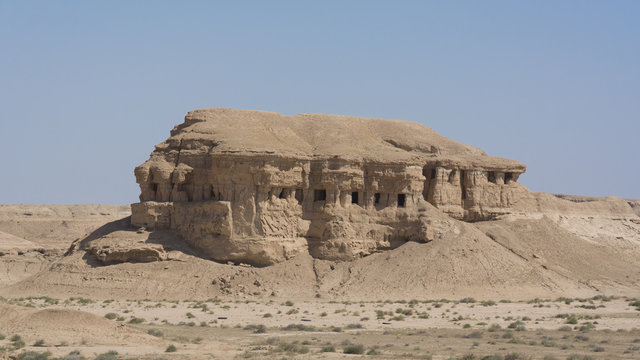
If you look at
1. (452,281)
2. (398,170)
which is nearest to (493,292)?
(452,281)

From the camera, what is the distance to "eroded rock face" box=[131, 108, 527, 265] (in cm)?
5288

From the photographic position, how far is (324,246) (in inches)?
2153

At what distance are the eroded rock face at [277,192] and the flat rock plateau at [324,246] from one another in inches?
3.3

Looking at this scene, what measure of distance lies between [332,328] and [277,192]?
14.9 m

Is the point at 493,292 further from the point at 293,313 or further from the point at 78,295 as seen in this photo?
the point at 78,295

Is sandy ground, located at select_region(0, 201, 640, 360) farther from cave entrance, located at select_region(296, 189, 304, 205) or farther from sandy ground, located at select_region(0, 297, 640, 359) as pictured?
cave entrance, located at select_region(296, 189, 304, 205)

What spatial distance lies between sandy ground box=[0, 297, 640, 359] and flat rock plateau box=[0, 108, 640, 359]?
1.07ft

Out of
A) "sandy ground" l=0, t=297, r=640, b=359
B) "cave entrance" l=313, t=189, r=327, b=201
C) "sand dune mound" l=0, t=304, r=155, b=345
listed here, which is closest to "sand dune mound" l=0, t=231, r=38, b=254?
"sandy ground" l=0, t=297, r=640, b=359

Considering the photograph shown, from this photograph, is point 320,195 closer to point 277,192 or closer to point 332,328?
point 277,192

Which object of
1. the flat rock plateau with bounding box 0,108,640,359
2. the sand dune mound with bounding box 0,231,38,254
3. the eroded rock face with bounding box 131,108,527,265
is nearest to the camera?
the flat rock plateau with bounding box 0,108,640,359

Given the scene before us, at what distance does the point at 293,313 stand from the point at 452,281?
1058 cm

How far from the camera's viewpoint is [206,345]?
33344mm

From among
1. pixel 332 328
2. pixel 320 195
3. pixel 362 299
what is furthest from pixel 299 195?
pixel 332 328

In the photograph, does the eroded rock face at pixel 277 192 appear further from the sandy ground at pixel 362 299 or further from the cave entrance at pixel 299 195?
the sandy ground at pixel 362 299
